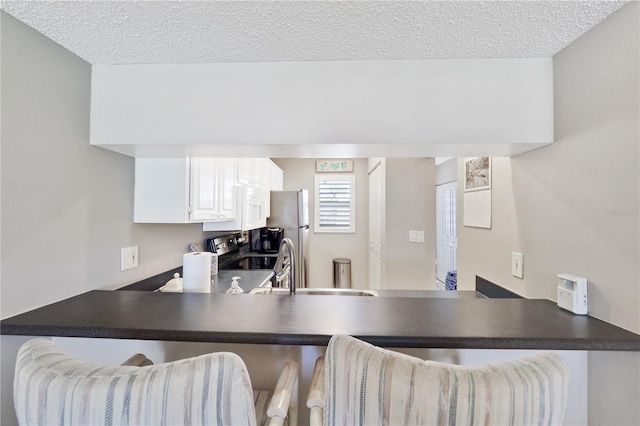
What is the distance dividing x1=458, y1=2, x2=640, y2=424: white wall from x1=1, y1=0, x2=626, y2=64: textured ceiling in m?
0.14

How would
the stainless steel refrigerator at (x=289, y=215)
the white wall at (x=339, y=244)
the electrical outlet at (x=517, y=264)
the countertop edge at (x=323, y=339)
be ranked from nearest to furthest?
the countertop edge at (x=323, y=339)
the electrical outlet at (x=517, y=264)
the stainless steel refrigerator at (x=289, y=215)
the white wall at (x=339, y=244)

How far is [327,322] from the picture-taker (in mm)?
923

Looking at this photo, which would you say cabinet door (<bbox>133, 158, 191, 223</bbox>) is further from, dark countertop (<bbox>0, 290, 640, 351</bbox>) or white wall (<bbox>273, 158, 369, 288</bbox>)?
white wall (<bbox>273, 158, 369, 288</bbox>)

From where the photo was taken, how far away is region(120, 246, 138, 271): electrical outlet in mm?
1404

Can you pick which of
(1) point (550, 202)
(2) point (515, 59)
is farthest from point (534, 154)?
(2) point (515, 59)

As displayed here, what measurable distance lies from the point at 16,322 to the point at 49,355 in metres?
0.47

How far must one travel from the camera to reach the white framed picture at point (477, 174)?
5.30 ft

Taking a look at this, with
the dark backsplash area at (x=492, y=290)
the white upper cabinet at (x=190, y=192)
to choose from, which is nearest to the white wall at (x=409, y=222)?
the dark backsplash area at (x=492, y=290)

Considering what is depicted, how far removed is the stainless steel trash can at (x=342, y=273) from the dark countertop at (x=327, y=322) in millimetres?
2963

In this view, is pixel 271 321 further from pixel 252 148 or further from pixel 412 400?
pixel 252 148

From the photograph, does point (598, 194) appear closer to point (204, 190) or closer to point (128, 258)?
point (204, 190)

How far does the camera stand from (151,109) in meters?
1.20

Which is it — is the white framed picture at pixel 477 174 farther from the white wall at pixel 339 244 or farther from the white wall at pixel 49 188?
the white wall at pixel 339 244

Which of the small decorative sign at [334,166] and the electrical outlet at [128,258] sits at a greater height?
the small decorative sign at [334,166]
